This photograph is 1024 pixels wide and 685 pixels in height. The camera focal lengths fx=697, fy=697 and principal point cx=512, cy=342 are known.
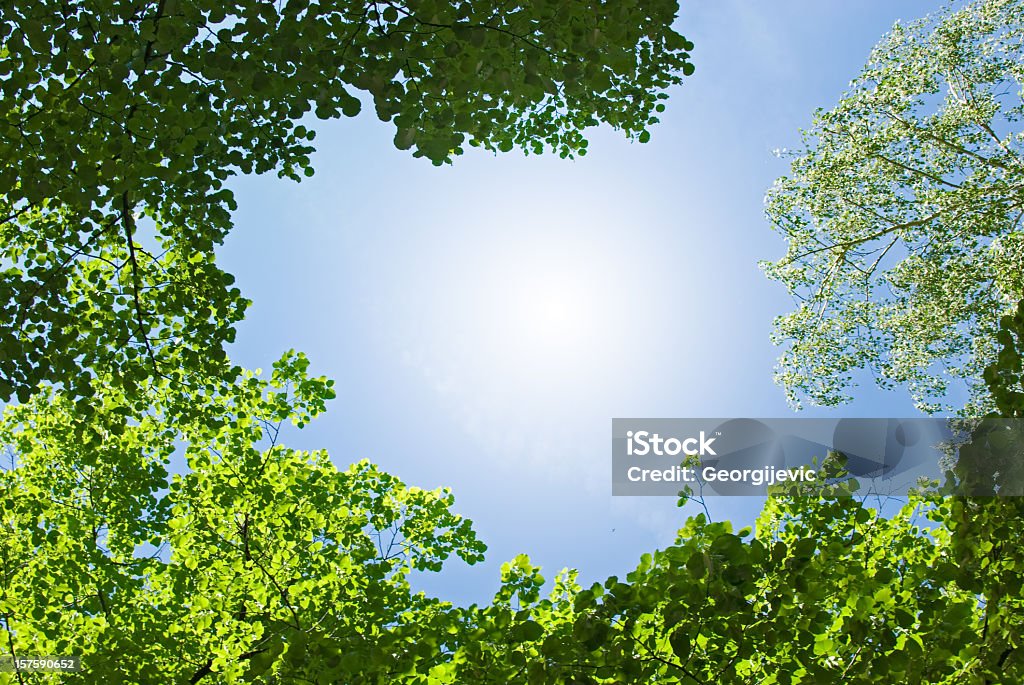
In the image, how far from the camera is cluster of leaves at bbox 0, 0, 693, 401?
3838 mm

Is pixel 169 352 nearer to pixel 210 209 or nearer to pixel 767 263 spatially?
pixel 210 209

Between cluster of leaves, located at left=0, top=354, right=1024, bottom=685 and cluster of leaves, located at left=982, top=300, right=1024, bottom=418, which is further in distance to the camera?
cluster of leaves, located at left=982, top=300, right=1024, bottom=418

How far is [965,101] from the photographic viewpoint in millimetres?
12133

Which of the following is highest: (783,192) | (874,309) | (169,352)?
(783,192)

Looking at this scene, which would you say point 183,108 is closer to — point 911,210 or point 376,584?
point 376,584

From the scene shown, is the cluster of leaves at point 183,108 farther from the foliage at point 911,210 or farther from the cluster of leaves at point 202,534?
the foliage at point 911,210

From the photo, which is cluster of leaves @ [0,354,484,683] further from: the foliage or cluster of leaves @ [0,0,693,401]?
the foliage

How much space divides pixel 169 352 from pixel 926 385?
481 inches

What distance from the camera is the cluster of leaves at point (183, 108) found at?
3.84 meters

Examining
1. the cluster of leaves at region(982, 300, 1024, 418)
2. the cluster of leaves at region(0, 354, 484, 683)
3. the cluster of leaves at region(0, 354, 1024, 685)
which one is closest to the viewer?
the cluster of leaves at region(0, 354, 1024, 685)

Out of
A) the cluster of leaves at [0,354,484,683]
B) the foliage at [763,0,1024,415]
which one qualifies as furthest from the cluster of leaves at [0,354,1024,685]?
the foliage at [763,0,1024,415]

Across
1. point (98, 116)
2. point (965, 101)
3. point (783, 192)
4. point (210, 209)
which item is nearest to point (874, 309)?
point (783, 192)

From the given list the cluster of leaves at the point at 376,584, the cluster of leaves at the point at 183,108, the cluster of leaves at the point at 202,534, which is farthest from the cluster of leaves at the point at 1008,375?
the cluster of leaves at the point at 202,534

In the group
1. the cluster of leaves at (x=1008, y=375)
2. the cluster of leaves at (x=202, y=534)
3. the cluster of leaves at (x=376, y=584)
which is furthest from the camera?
the cluster of leaves at (x=202, y=534)
